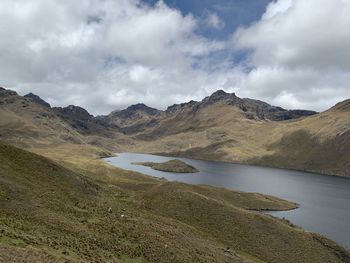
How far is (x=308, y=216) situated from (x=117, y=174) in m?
79.2

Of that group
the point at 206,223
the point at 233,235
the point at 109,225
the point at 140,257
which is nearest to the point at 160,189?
the point at 206,223

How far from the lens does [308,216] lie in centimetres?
12438

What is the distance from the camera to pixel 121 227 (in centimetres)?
5325

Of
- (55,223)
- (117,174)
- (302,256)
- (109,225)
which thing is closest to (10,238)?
(55,223)

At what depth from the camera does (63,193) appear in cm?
6166

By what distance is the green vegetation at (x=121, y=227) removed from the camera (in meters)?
40.5

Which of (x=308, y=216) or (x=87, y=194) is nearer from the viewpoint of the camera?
(x=87, y=194)

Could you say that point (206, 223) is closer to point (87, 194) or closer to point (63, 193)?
point (87, 194)

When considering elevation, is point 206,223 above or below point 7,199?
below

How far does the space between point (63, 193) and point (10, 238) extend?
2588cm

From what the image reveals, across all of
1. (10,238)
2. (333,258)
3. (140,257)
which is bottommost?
(333,258)

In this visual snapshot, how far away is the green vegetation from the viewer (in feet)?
133

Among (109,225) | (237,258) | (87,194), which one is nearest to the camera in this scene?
(109,225)

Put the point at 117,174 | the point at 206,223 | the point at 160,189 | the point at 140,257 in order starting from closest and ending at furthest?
the point at 140,257 < the point at 206,223 < the point at 160,189 < the point at 117,174
